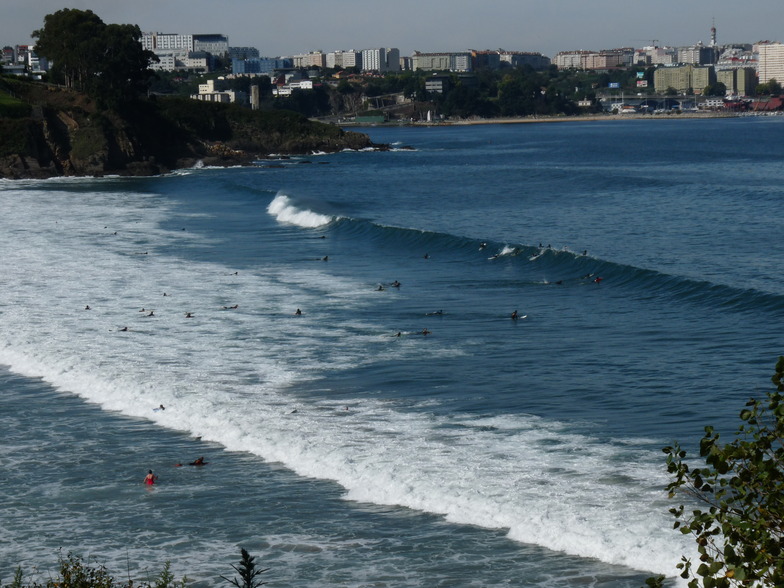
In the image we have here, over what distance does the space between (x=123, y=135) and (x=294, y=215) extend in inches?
1922

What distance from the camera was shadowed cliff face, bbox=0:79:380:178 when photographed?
102000mm

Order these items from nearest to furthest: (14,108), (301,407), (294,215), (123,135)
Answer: (301,407), (294,215), (14,108), (123,135)

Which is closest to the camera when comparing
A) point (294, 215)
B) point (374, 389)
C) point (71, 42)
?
point (374, 389)

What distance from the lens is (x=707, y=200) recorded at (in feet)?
237

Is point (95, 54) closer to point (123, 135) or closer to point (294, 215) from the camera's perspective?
point (123, 135)

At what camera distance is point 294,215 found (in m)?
67.1

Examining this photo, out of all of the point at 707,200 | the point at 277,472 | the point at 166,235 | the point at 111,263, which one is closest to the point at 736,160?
the point at 707,200

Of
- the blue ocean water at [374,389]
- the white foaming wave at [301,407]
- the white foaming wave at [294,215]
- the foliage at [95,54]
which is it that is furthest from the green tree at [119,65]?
the white foaming wave at [301,407]

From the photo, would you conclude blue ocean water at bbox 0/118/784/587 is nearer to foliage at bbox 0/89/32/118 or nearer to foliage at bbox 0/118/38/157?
foliage at bbox 0/118/38/157

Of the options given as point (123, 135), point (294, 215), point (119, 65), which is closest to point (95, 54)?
point (119, 65)

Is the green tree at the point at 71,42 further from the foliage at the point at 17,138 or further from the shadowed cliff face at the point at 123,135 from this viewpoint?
the foliage at the point at 17,138

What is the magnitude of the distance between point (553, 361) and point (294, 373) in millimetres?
6781

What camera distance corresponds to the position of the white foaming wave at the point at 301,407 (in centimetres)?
1861

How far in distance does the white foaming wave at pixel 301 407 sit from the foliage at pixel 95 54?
7390 cm
